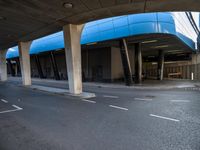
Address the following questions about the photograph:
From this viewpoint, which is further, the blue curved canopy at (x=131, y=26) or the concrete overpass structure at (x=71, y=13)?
the blue curved canopy at (x=131, y=26)

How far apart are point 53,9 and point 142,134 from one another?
7591mm

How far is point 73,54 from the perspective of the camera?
36.5 feet

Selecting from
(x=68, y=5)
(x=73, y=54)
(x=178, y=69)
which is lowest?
(x=178, y=69)

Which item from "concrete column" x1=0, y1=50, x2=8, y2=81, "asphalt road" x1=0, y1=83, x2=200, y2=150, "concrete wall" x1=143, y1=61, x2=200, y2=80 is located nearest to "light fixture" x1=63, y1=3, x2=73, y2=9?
"asphalt road" x1=0, y1=83, x2=200, y2=150

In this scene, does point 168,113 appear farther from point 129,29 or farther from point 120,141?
point 129,29

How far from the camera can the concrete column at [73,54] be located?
36.0 feet

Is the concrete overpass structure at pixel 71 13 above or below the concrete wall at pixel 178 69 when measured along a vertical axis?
above

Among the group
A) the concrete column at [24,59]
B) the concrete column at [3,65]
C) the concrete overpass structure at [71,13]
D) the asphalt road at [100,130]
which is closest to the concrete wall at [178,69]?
the concrete column at [24,59]

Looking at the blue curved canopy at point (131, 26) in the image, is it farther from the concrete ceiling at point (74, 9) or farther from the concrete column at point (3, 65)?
the concrete column at point (3, 65)

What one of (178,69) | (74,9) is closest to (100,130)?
(74,9)

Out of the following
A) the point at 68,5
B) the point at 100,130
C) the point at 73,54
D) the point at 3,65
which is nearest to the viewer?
the point at 100,130

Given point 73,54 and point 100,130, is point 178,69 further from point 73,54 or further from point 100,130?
point 100,130

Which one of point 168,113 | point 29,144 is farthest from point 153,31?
point 29,144

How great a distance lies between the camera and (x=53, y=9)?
26.6 feet
